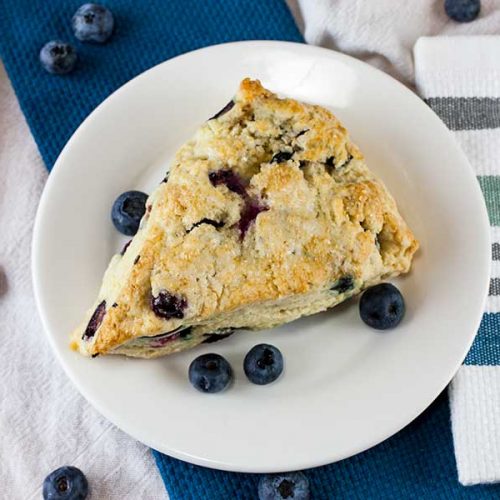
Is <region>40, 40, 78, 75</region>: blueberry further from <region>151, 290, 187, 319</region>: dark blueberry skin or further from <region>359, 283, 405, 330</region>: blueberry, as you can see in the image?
<region>359, 283, 405, 330</region>: blueberry

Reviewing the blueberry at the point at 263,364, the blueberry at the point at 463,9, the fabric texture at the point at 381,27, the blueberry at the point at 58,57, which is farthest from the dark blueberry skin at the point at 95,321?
the blueberry at the point at 463,9

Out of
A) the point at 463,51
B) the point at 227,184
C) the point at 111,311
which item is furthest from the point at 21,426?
the point at 463,51

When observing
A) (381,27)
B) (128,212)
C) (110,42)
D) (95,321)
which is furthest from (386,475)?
(110,42)

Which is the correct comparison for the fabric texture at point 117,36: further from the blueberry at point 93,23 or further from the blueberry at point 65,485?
the blueberry at point 65,485

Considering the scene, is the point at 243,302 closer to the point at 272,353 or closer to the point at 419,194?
Answer: the point at 272,353

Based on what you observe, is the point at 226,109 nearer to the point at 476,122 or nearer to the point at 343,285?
the point at 343,285

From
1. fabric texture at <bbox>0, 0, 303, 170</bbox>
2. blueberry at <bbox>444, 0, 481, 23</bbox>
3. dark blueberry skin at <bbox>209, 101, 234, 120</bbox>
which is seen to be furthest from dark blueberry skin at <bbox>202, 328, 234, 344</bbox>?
blueberry at <bbox>444, 0, 481, 23</bbox>
